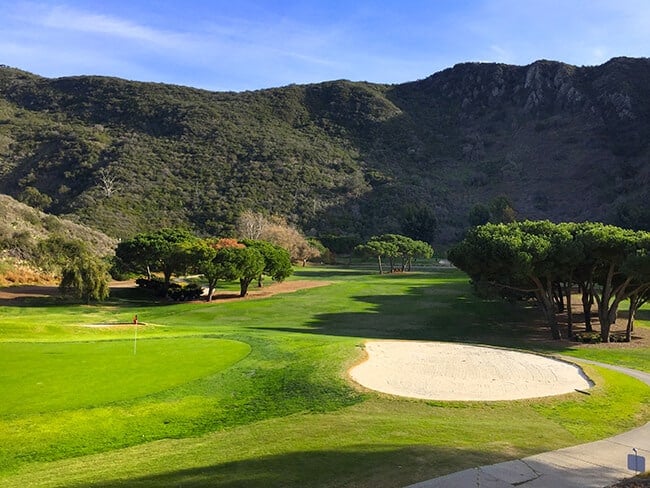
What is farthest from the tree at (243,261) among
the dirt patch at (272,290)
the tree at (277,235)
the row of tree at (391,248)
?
the tree at (277,235)

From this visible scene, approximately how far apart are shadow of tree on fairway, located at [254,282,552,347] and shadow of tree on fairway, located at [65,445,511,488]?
21012 mm

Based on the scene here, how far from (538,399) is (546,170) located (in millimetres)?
125832

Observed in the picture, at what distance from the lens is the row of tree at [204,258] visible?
4378 centimetres

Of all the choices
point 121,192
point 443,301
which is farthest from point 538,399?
point 121,192

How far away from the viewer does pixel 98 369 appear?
1628 centimetres

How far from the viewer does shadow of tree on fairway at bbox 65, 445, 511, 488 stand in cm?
794

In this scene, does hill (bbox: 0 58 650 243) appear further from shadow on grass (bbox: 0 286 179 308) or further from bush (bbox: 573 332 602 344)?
bush (bbox: 573 332 602 344)

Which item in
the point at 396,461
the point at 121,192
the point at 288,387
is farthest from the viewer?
the point at 121,192

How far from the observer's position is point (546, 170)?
420ft

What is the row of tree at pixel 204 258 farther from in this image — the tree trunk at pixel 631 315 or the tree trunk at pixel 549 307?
the tree trunk at pixel 631 315

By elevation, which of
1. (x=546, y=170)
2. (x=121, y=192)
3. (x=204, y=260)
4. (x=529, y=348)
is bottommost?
(x=529, y=348)

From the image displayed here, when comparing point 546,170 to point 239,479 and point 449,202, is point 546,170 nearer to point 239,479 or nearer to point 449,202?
point 449,202

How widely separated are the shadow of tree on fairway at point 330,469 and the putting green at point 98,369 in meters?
5.47

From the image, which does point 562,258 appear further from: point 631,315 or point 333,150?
point 333,150
